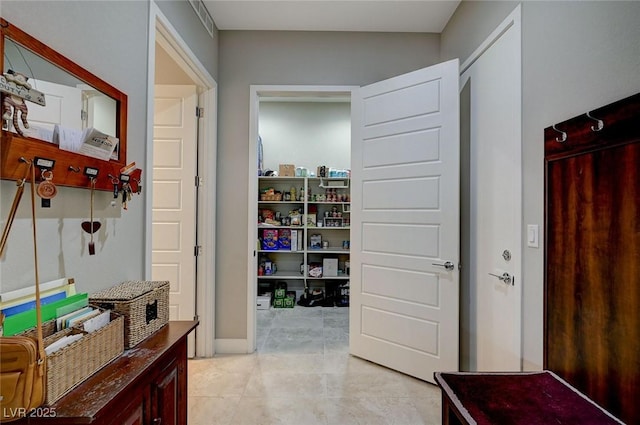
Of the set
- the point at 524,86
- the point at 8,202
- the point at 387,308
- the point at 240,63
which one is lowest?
the point at 387,308

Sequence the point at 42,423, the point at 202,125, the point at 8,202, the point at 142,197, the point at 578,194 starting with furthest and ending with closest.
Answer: the point at 202,125 → the point at 142,197 → the point at 578,194 → the point at 8,202 → the point at 42,423

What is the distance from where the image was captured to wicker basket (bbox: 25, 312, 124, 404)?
0.75 m

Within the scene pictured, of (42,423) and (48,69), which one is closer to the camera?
(42,423)

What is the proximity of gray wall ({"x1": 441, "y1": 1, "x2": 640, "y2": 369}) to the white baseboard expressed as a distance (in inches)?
82.4

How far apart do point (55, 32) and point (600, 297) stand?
6.84ft

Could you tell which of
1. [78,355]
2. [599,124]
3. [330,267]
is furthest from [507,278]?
[330,267]

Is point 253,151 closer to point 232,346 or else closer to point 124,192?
point 124,192

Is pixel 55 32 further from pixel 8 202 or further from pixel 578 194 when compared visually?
pixel 578 194

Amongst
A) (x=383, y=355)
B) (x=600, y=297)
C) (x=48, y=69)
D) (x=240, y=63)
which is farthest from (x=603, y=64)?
(x=240, y=63)

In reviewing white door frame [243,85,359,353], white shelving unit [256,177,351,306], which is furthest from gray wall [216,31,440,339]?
white shelving unit [256,177,351,306]

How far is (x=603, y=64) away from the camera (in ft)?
3.75

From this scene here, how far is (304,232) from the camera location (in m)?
4.34

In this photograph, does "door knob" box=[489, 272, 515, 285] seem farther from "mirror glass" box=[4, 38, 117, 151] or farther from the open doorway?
the open doorway

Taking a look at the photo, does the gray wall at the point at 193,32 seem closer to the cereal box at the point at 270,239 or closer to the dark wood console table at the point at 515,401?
the cereal box at the point at 270,239
